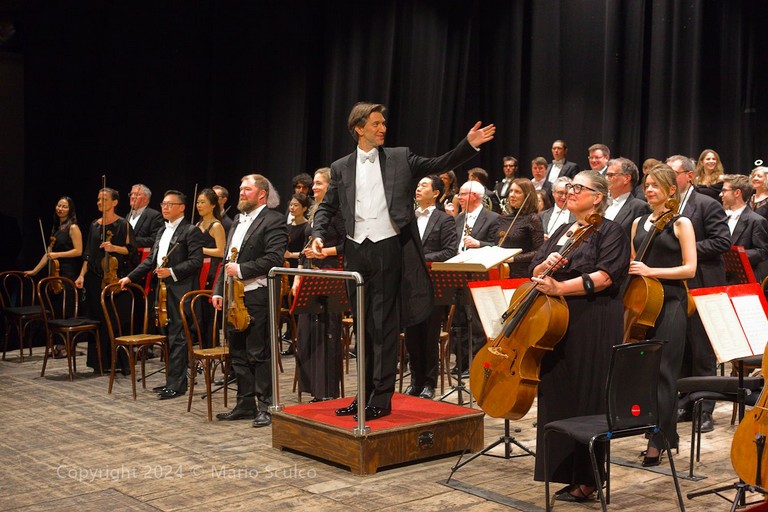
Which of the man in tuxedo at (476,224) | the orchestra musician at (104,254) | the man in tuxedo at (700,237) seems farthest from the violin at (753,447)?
the orchestra musician at (104,254)

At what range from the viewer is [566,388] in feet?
12.7

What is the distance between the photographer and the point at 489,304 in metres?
4.68

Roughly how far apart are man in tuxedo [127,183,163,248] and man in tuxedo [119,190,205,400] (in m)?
1.39

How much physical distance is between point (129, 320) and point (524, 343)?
4485 mm

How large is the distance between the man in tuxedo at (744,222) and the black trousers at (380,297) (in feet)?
10.8

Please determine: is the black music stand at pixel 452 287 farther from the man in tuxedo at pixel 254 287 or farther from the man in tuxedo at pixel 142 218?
Result: the man in tuxedo at pixel 142 218

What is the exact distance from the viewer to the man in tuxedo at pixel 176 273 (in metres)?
6.46

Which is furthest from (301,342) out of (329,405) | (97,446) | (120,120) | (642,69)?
(642,69)

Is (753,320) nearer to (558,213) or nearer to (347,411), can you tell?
(347,411)

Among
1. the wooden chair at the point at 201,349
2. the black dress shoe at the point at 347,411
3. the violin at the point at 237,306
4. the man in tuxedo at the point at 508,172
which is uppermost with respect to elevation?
the man in tuxedo at the point at 508,172

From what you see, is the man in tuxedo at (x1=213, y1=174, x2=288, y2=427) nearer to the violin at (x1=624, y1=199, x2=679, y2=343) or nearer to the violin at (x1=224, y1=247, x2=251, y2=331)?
the violin at (x1=224, y1=247, x2=251, y2=331)

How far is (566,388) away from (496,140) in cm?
813

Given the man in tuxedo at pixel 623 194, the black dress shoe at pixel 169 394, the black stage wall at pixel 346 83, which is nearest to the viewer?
the man in tuxedo at pixel 623 194

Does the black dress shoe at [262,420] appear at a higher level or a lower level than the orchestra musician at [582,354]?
lower
